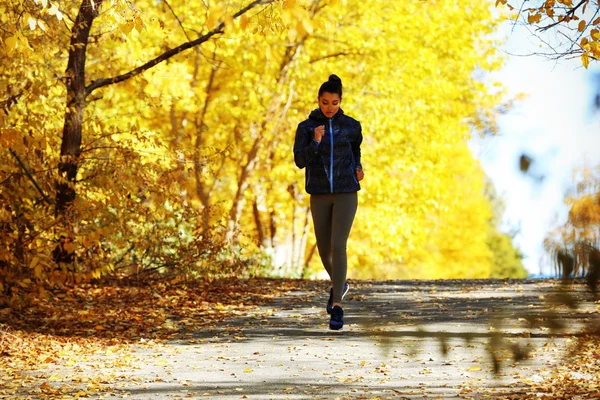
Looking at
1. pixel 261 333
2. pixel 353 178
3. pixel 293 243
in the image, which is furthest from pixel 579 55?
pixel 293 243

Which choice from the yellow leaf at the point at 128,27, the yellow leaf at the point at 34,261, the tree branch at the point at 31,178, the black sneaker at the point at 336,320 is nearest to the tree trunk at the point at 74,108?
the tree branch at the point at 31,178

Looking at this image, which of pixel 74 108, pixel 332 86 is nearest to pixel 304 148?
pixel 332 86

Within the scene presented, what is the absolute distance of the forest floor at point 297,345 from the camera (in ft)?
14.6

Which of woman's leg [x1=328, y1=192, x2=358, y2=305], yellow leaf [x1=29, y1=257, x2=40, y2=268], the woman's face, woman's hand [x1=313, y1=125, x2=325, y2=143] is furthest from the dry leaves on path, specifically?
the woman's face

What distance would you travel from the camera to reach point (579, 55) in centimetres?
704

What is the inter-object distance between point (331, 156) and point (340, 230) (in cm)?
64

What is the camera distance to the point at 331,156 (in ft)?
21.8


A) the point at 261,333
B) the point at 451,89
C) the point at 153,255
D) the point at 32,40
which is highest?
the point at 451,89

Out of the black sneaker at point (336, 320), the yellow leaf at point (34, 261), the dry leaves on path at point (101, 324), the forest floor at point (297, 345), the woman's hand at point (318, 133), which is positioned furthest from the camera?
the yellow leaf at point (34, 261)

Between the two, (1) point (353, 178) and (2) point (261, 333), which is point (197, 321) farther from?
(1) point (353, 178)

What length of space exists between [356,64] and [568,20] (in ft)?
45.3

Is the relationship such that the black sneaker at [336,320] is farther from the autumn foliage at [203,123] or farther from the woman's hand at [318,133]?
the autumn foliage at [203,123]

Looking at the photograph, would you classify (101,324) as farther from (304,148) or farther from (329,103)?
(329,103)

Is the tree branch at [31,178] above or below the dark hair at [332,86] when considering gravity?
below
